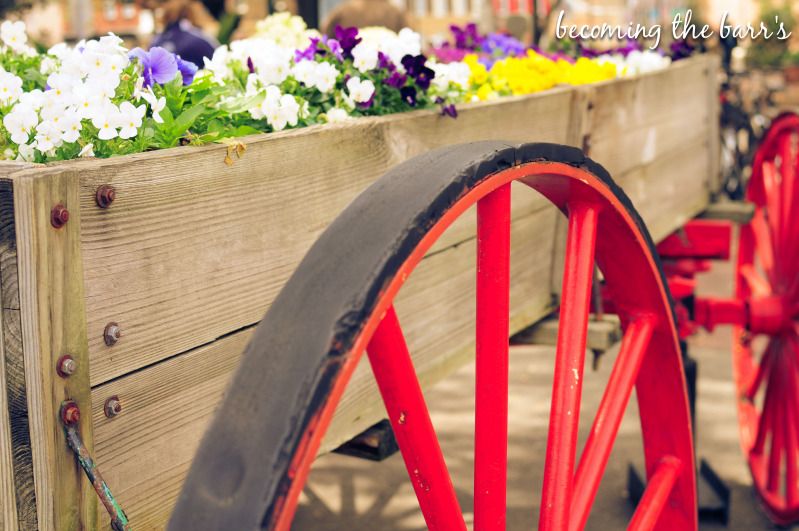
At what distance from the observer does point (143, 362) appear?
1217 millimetres

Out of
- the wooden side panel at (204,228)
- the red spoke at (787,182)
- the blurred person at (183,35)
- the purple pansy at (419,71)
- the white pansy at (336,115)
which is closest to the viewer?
the wooden side panel at (204,228)

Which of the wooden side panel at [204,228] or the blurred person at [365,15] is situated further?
the blurred person at [365,15]

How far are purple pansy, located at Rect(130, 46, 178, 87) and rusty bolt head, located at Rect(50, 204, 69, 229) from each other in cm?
44

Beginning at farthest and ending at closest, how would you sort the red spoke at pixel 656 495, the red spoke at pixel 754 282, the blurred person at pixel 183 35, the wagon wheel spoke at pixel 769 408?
the blurred person at pixel 183 35 → the red spoke at pixel 754 282 → the wagon wheel spoke at pixel 769 408 → the red spoke at pixel 656 495

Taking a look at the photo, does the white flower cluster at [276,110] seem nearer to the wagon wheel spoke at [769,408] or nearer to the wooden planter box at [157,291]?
the wooden planter box at [157,291]

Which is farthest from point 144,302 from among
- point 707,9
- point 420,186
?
point 707,9

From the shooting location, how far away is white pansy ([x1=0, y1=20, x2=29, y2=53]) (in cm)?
201

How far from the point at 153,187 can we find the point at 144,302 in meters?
0.14

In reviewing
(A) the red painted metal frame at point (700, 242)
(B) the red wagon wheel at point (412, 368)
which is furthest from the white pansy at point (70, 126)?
(A) the red painted metal frame at point (700, 242)

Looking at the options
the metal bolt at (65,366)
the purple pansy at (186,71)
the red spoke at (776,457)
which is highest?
the purple pansy at (186,71)

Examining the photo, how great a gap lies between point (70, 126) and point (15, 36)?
2.86ft

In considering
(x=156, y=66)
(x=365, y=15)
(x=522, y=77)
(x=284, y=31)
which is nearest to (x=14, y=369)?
(x=156, y=66)

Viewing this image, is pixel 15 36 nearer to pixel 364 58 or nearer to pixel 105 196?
pixel 364 58

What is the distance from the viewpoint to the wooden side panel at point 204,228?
1.16 meters
